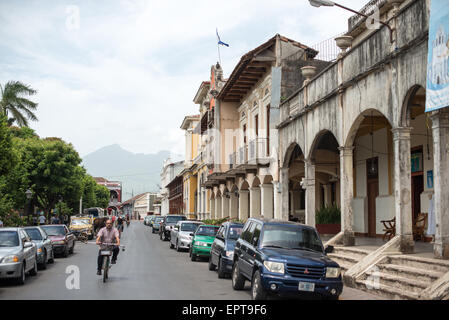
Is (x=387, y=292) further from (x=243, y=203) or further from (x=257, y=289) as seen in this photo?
(x=243, y=203)

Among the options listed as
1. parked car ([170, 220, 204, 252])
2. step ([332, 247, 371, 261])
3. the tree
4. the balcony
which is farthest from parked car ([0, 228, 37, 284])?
the tree

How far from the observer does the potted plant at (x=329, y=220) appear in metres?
22.6

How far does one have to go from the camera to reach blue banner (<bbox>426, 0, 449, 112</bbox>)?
10.6m

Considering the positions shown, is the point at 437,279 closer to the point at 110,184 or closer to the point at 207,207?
the point at 207,207

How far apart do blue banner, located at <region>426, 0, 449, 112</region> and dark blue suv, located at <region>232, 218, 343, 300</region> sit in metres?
4.03

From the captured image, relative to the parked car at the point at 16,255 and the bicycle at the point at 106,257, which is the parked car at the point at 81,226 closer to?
the parked car at the point at 16,255

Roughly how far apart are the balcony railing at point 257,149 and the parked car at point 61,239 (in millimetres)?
10122

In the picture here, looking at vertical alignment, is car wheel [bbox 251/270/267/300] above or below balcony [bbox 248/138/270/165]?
below

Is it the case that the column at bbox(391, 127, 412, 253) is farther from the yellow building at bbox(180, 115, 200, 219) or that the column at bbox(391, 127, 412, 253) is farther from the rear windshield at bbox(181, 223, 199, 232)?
the yellow building at bbox(180, 115, 200, 219)

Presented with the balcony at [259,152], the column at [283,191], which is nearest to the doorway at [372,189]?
the column at [283,191]

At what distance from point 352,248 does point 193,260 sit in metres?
7.57

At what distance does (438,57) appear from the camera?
10867mm

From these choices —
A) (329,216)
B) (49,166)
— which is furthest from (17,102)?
(329,216)
